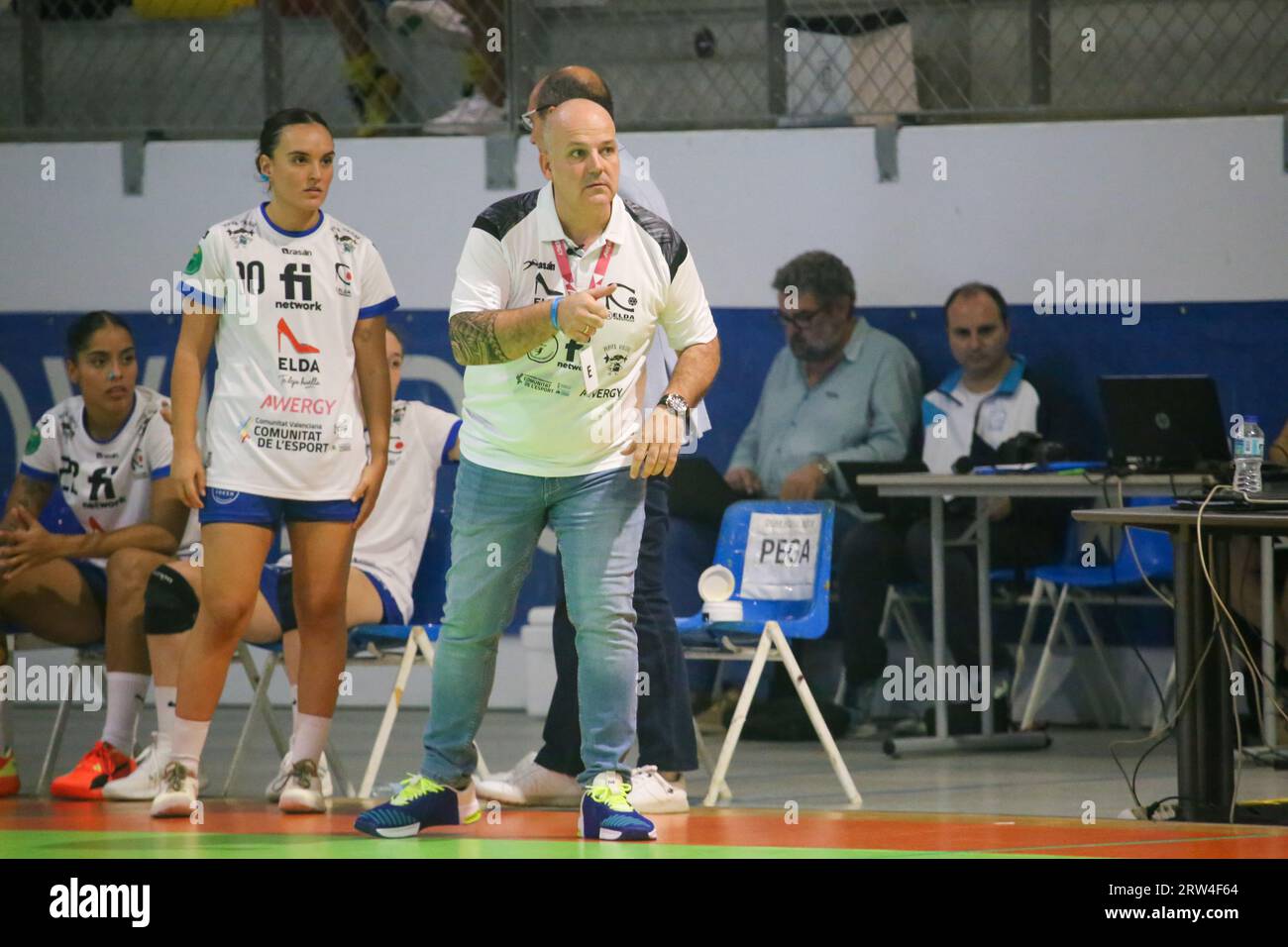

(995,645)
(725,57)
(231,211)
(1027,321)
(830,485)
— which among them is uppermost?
(725,57)

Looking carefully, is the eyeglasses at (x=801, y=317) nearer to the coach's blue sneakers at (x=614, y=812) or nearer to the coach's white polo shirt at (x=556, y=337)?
the coach's white polo shirt at (x=556, y=337)

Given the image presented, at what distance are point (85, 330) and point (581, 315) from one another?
8.97 feet

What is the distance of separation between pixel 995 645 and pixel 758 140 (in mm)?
2452

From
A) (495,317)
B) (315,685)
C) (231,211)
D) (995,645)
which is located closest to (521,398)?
(495,317)

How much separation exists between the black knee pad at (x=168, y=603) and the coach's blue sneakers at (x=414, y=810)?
1.35 metres

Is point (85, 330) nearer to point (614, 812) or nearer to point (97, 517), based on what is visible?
point (97, 517)

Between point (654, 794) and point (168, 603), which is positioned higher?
point (168, 603)

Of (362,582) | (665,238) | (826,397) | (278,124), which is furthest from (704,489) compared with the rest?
(665,238)

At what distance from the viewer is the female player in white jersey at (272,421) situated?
17.1 ft

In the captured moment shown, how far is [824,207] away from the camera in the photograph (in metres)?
8.33

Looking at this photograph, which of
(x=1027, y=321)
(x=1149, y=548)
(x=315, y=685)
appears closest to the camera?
(x=315, y=685)

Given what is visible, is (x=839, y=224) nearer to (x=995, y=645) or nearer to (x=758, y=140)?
(x=758, y=140)

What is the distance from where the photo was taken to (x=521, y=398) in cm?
452

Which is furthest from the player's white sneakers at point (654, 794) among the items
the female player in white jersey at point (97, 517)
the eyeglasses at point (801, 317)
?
the eyeglasses at point (801, 317)
